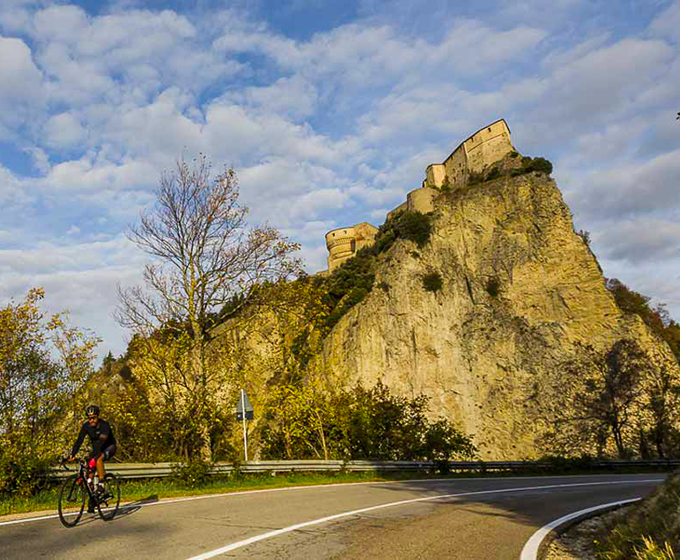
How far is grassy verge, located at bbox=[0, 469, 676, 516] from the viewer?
8641mm

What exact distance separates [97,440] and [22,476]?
2891 millimetres

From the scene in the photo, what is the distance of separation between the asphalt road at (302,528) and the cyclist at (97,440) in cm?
80

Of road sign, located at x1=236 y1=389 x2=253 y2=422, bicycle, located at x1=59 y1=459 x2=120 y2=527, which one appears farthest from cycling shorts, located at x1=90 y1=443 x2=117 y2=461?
road sign, located at x1=236 y1=389 x2=253 y2=422

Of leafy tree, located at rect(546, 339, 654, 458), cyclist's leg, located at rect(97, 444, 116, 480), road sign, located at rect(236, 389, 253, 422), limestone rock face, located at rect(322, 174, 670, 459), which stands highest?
limestone rock face, located at rect(322, 174, 670, 459)

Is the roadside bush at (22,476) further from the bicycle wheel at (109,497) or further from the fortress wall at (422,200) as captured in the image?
the fortress wall at (422,200)

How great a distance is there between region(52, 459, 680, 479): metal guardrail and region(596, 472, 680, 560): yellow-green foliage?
8171 millimetres

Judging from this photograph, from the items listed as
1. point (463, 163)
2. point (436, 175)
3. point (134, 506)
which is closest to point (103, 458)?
point (134, 506)

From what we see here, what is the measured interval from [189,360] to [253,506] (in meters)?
6.56

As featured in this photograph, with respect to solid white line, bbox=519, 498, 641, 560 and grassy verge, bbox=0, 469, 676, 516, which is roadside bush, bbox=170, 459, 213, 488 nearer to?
grassy verge, bbox=0, 469, 676, 516

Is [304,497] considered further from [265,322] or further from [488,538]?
[265,322]

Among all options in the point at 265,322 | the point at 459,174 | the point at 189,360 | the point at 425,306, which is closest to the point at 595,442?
the point at 425,306

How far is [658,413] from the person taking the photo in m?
31.5

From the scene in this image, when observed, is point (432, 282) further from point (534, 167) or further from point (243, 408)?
point (243, 408)

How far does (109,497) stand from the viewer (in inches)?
295
